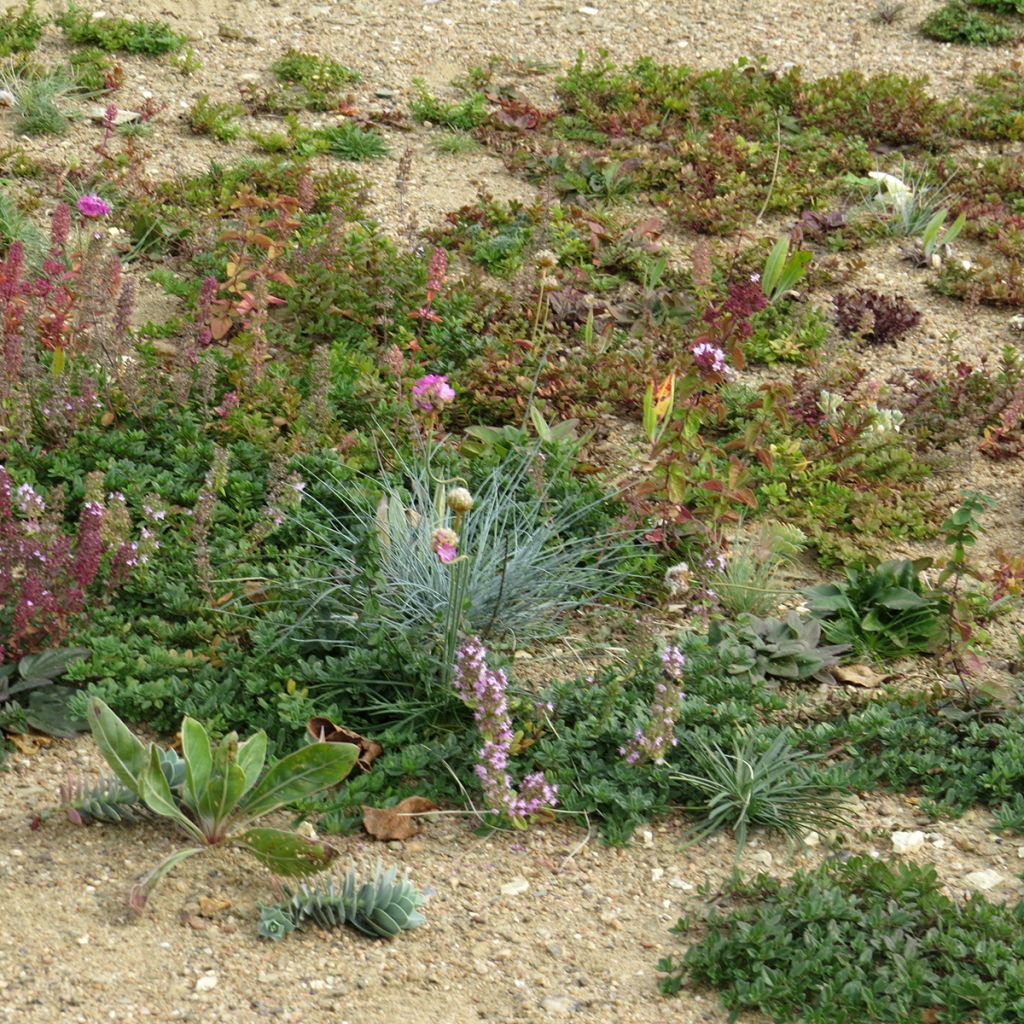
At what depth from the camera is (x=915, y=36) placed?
9.68 m

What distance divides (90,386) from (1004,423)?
378 centimetres

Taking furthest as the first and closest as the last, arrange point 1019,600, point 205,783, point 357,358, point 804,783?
1. point 357,358
2. point 1019,600
3. point 804,783
4. point 205,783

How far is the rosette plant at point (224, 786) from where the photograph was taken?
3555 mm

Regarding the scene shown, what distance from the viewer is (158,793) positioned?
3641 millimetres

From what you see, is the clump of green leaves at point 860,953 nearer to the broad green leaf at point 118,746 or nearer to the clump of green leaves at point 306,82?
the broad green leaf at point 118,746

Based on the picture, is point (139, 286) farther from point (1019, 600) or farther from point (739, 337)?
point (1019, 600)

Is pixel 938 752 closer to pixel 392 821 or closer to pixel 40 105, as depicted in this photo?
pixel 392 821

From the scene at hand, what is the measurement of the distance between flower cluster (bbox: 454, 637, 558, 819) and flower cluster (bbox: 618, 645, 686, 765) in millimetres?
270

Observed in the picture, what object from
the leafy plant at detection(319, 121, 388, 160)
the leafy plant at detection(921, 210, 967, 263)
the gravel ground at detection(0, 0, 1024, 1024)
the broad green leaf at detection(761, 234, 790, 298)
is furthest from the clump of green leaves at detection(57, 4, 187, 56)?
the gravel ground at detection(0, 0, 1024, 1024)

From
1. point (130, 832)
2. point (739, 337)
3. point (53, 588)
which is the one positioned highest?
point (739, 337)

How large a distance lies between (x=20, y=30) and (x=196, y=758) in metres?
6.28

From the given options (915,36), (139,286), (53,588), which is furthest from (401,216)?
(915,36)

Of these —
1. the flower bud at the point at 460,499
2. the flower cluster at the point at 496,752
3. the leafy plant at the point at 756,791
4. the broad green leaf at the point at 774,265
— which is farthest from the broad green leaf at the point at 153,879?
the broad green leaf at the point at 774,265

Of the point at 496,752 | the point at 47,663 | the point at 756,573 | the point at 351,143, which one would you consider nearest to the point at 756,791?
the point at 496,752
